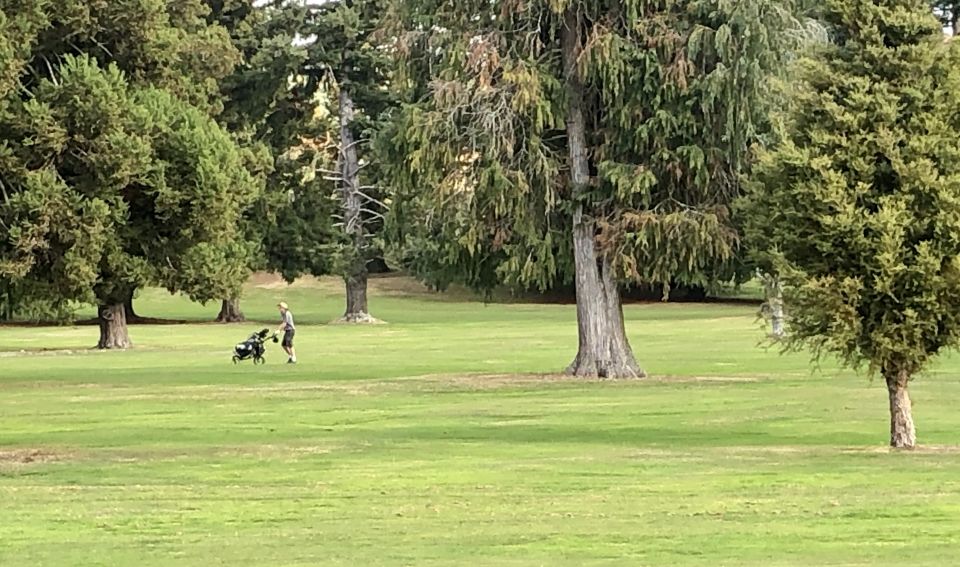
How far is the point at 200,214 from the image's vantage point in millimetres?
26984

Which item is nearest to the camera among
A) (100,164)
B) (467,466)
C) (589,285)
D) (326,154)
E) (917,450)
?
(467,466)

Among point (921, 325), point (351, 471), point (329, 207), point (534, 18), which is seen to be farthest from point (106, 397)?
point (329, 207)

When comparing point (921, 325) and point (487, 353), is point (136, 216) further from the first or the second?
point (487, 353)

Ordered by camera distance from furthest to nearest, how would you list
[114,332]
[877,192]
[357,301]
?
[357,301] < [114,332] < [877,192]

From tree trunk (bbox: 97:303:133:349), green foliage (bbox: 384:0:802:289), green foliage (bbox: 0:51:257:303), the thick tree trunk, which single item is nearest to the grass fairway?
the thick tree trunk

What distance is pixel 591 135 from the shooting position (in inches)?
1379

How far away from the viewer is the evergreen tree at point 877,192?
19094mm

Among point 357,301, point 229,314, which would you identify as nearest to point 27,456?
point 357,301

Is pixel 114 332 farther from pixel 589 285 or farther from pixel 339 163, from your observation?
pixel 339 163

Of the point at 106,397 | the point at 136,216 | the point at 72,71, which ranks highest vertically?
the point at 72,71

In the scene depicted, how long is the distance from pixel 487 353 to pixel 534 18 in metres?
13.7

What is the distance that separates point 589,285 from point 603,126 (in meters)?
3.20

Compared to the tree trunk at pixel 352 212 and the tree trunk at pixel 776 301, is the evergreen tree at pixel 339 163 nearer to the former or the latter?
the tree trunk at pixel 352 212

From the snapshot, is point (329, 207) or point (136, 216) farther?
point (329, 207)
